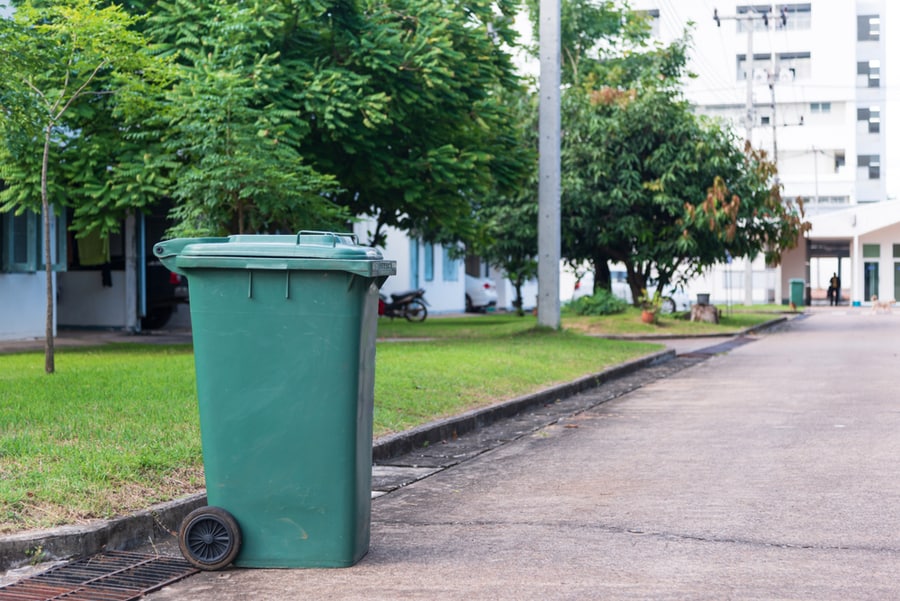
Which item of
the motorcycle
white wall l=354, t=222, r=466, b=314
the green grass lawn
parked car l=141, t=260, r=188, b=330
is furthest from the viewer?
white wall l=354, t=222, r=466, b=314

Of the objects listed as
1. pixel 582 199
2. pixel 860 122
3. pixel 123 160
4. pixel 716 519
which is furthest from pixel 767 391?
pixel 860 122

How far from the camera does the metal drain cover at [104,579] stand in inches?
190

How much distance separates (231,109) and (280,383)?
33.6 ft

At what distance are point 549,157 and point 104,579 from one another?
16.5 m

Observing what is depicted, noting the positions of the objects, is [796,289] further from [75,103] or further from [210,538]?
[210,538]

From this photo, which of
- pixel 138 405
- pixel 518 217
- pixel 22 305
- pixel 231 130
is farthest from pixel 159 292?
pixel 138 405

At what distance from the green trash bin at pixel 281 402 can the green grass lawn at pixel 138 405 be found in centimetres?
92

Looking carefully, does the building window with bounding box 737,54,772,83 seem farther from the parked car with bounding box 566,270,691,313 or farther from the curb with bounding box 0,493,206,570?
the curb with bounding box 0,493,206,570

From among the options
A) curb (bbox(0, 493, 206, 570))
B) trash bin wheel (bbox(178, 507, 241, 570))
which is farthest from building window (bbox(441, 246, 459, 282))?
trash bin wheel (bbox(178, 507, 241, 570))

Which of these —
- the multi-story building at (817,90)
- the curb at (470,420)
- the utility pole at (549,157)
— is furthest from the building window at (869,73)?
the curb at (470,420)

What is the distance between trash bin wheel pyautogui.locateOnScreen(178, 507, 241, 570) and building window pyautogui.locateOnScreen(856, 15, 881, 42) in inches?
2838

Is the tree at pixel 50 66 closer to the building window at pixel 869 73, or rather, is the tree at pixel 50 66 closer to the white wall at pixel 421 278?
the white wall at pixel 421 278

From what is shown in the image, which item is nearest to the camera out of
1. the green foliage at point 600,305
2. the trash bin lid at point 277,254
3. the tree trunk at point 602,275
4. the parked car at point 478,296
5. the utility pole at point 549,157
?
the trash bin lid at point 277,254

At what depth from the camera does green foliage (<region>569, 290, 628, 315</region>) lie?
2944cm
